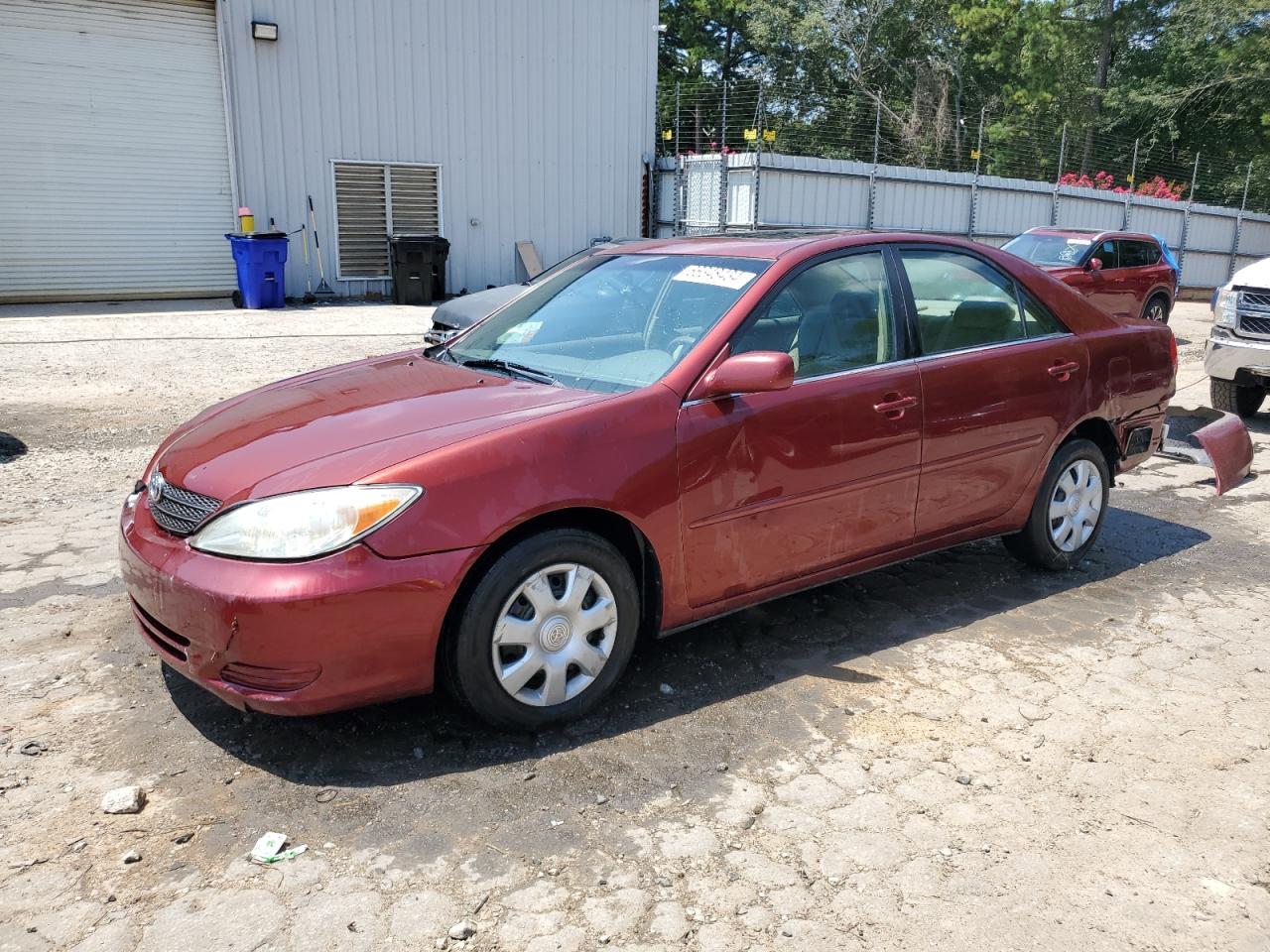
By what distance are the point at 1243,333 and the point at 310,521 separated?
28.0ft

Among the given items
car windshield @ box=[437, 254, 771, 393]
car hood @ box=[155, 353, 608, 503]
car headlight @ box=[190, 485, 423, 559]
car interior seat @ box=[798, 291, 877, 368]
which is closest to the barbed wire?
car windshield @ box=[437, 254, 771, 393]

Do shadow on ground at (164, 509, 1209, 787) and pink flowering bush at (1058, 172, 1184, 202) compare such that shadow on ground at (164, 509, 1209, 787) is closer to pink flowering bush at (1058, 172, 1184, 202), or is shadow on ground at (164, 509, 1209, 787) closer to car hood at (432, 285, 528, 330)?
car hood at (432, 285, 528, 330)

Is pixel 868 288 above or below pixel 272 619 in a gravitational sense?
above

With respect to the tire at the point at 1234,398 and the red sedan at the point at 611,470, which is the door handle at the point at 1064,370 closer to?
the red sedan at the point at 611,470

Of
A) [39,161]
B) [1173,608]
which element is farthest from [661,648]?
[39,161]

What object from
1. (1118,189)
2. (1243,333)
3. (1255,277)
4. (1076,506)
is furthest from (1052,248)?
(1118,189)

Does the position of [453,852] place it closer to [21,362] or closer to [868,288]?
[868,288]

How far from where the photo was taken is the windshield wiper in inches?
148

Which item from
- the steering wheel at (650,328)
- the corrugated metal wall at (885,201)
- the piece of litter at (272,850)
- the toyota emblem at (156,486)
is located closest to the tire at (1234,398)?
the corrugated metal wall at (885,201)

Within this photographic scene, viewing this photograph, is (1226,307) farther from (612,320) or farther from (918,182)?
(918,182)

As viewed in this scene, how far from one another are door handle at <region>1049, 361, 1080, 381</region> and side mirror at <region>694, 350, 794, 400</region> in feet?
6.00

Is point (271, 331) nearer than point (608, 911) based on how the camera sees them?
No

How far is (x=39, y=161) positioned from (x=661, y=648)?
1471 cm

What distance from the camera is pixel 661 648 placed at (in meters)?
4.09
